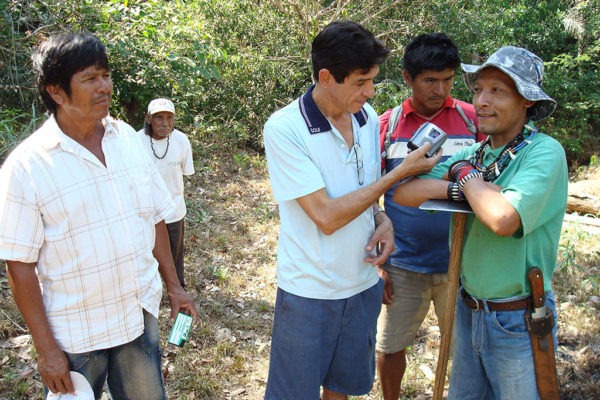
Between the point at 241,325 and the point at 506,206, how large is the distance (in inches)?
128

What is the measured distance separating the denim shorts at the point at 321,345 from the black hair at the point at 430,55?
1215mm

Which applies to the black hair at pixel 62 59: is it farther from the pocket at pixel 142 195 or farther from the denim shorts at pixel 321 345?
the denim shorts at pixel 321 345

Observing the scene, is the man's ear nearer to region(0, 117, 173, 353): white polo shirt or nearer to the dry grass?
region(0, 117, 173, 353): white polo shirt

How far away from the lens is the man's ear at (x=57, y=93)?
2.09 meters

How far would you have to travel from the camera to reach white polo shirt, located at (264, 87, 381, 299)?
2297 millimetres

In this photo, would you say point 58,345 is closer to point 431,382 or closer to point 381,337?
point 381,337

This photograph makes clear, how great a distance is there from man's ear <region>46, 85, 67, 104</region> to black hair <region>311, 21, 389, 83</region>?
1.05m

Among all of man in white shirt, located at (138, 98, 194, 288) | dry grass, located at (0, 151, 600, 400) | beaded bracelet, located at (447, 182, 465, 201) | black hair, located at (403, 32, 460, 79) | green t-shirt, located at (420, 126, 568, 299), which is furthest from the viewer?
man in white shirt, located at (138, 98, 194, 288)

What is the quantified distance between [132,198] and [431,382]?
101 inches

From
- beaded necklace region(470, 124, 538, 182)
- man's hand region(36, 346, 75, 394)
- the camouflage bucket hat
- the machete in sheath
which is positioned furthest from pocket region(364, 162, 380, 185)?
man's hand region(36, 346, 75, 394)

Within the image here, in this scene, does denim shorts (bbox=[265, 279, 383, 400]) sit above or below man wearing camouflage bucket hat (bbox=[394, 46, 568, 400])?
below

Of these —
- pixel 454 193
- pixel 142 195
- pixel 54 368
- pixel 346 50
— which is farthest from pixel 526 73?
pixel 54 368

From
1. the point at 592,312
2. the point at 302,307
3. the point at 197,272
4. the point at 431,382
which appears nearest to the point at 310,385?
the point at 302,307

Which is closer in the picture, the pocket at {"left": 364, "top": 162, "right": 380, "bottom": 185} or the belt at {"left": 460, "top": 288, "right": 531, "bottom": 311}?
the belt at {"left": 460, "top": 288, "right": 531, "bottom": 311}
